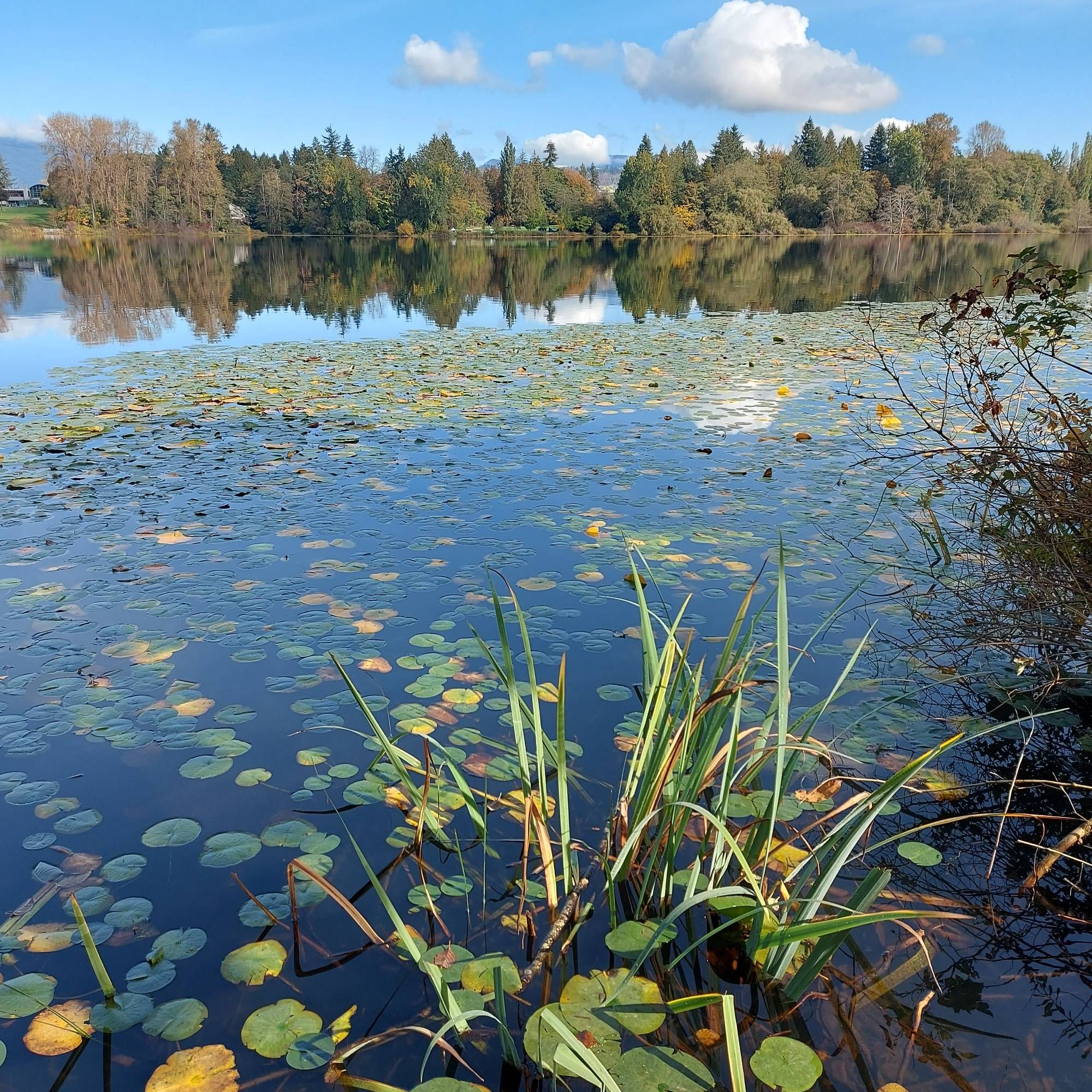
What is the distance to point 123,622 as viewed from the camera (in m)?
3.62

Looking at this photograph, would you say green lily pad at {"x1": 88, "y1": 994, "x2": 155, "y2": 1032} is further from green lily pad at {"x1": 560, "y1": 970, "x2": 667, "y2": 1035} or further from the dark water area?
the dark water area

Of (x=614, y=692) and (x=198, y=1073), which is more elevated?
(x=614, y=692)

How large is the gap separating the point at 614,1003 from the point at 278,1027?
77 centimetres

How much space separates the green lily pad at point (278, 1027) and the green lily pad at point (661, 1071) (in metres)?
0.70

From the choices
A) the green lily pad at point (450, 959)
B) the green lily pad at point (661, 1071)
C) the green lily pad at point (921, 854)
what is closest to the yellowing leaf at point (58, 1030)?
the green lily pad at point (450, 959)

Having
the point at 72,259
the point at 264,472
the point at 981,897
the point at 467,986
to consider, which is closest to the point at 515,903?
the point at 467,986

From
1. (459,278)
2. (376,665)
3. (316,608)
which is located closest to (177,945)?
(376,665)

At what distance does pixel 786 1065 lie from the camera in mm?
1594

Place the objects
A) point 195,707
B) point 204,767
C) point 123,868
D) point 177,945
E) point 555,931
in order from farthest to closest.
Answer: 1. point 195,707
2. point 204,767
3. point 123,868
4. point 177,945
5. point 555,931

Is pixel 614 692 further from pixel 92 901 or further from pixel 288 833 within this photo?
pixel 92 901

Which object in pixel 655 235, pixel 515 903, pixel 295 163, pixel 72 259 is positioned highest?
pixel 295 163

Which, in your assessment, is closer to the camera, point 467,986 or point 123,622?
point 467,986

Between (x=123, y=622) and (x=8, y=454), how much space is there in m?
3.70

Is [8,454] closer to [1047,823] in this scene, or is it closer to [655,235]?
[1047,823]
